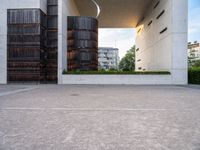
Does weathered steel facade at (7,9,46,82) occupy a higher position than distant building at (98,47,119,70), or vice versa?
distant building at (98,47,119,70)

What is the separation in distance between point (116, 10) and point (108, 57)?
94.9 m

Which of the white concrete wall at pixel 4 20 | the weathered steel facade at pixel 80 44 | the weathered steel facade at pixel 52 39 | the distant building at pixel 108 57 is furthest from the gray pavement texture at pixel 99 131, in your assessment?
the distant building at pixel 108 57

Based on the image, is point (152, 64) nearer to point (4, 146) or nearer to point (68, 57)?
point (68, 57)

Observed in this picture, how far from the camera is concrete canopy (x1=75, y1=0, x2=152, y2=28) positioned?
3381cm

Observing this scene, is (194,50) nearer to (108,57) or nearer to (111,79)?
(108,57)

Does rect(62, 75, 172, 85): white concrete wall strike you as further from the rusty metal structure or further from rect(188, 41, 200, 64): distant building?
rect(188, 41, 200, 64): distant building

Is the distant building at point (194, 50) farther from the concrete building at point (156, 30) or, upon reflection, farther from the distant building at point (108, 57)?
the concrete building at point (156, 30)

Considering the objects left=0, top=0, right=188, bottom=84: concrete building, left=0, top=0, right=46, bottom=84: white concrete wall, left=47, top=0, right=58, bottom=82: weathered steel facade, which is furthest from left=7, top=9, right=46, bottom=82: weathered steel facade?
left=47, top=0, right=58, bottom=82: weathered steel facade

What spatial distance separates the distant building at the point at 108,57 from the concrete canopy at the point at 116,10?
268 feet

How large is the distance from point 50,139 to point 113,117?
2.78 m

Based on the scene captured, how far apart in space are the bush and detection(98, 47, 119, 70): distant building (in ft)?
334

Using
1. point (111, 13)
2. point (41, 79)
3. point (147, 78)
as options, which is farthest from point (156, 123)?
point (111, 13)

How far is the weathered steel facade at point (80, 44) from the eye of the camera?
2895 centimetres

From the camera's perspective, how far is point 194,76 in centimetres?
2525
